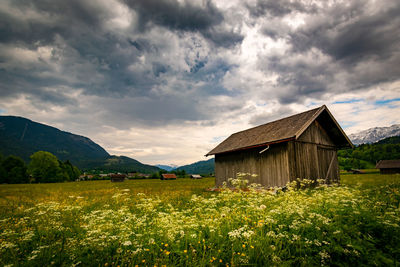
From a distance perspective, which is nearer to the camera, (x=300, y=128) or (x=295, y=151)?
(x=300, y=128)

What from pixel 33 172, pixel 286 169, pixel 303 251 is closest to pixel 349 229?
pixel 303 251

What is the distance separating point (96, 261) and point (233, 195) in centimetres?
432

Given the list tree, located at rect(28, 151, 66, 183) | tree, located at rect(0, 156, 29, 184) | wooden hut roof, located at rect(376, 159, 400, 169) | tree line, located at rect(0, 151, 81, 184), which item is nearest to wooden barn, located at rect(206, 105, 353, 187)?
wooden hut roof, located at rect(376, 159, 400, 169)

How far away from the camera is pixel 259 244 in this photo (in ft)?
13.7

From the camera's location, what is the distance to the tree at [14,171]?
58844 mm

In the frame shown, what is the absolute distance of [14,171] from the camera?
2349 inches

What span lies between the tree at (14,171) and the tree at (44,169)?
2.05 m

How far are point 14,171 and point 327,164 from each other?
82.3 m

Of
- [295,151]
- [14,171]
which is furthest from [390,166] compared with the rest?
[14,171]

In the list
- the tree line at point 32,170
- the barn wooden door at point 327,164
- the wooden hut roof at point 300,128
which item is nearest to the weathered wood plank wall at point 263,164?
the wooden hut roof at point 300,128

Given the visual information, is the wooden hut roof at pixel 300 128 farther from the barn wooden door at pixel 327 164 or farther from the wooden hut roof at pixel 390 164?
the wooden hut roof at pixel 390 164

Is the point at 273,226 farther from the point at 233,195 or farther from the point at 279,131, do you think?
the point at 279,131

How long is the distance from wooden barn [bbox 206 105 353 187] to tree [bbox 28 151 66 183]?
71.4 metres

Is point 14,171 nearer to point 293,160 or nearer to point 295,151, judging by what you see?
point 293,160
